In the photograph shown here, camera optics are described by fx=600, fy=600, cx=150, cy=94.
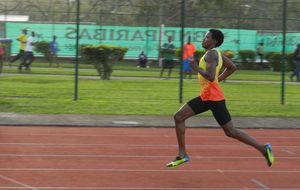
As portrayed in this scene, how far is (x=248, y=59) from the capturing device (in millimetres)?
21859

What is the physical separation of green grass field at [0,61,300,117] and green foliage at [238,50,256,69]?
0.33 meters

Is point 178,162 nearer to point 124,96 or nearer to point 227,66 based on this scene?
point 227,66

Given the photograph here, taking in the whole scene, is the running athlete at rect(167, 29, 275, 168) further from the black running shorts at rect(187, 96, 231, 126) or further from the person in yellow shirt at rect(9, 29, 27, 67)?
the person in yellow shirt at rect(9, 29, 27, 67)

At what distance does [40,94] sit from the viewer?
16.8 m

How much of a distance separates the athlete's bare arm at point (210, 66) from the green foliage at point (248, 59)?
1373 centimetres

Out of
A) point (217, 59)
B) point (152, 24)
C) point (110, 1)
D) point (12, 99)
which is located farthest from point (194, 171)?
point (152, 24)

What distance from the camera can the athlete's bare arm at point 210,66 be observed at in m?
7.31

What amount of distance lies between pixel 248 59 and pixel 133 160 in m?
14.1

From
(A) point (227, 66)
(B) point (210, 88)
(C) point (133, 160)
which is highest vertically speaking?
(A) point (227, 66)

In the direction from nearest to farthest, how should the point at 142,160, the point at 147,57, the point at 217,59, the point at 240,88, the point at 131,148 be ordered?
the point at 217,59 < the point at 142,160 < the point at 131,148 < the point at 240,88 < the point at 147,57

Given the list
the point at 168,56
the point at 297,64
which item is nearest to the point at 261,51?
the point at 297,64

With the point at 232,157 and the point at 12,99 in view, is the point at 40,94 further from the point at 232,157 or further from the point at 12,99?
the point at 232,157

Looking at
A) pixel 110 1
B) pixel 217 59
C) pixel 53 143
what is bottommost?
pixel 53 143

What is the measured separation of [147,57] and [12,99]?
11386mm
